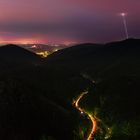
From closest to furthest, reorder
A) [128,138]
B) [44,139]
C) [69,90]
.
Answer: [128,138] → [44,139] → [69,90]

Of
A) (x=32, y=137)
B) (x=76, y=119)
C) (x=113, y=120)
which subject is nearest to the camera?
(x=32, y=137)

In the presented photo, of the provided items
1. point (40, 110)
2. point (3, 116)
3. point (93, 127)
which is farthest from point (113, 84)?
point (3, 116)

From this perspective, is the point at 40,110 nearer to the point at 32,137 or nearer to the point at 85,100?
the point at 32,137

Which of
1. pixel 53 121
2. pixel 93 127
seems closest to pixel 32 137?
pixel 53 121

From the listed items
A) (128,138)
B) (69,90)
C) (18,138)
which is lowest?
(69,90)

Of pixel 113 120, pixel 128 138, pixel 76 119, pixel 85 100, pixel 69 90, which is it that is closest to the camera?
pixel 128 138

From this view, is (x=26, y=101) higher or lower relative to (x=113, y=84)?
higher

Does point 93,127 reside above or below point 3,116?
below

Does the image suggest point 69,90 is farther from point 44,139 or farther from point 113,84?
point 44,139

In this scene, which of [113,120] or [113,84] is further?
[113,84]
